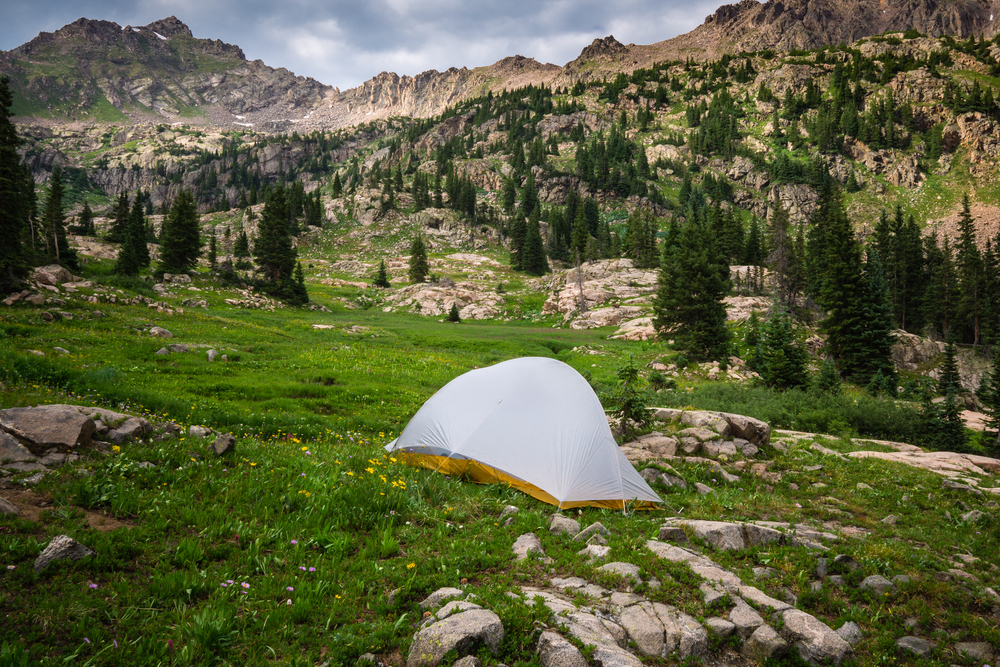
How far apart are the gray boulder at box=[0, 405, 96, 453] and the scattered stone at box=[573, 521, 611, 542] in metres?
8.53

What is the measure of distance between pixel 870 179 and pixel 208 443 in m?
181

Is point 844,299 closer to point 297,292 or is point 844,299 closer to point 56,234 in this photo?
point 297,292

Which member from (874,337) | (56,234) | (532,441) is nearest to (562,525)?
(532,441)

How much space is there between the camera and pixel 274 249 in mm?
56562

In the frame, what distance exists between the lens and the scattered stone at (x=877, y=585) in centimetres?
631

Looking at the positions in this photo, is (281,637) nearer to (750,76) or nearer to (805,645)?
(805,645)

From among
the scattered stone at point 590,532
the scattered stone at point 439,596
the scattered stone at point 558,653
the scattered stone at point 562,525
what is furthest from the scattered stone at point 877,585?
the scattered stone at point 439,596

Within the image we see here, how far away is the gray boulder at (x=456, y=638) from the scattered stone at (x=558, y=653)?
0.46 metres

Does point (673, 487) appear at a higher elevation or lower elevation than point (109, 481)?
lower

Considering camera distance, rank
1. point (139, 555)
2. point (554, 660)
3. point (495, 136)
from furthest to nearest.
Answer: point (495, 136) < point (139, 555) < point (554, 660)

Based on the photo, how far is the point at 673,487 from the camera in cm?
1109

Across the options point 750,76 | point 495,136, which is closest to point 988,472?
point 495,136

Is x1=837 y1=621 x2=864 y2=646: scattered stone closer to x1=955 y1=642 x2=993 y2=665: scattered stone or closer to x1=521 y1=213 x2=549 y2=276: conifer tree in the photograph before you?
x1=955 y1=642 x2=993 y2=665: scattered stone

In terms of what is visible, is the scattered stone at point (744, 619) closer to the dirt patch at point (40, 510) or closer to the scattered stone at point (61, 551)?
the scattered stone at point (61, 551)
